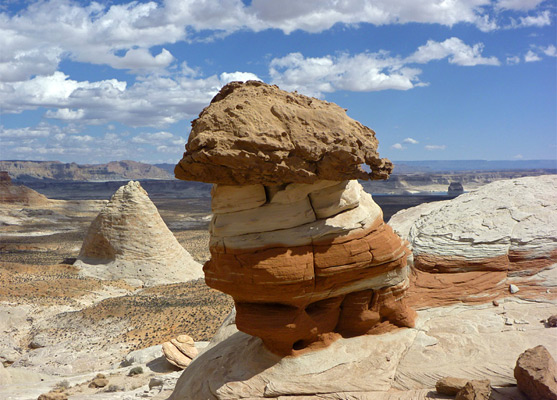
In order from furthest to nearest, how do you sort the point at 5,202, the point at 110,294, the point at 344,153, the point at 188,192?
the point at 188,192 → the point at 5,202 → the point at 110,294 → the point at 344,153

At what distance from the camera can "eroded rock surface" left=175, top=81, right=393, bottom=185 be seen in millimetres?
6000

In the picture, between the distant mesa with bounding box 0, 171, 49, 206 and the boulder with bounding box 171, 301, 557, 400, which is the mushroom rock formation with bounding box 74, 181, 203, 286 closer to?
the boulder with bounding box 171, 301, 557, 400

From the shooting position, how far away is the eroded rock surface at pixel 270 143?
19.7 ft

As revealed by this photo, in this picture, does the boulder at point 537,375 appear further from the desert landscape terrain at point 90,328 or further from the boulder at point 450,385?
the desert landscape terrain at point 90,328

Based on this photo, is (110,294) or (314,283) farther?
(110,294)

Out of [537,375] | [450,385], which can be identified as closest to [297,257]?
[450,385]

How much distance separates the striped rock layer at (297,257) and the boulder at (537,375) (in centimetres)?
231

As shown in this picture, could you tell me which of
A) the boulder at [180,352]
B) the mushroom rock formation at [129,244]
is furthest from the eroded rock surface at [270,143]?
the mushroom rock formation at [129,244]

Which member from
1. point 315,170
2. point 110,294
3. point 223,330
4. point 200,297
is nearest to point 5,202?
point 110,294

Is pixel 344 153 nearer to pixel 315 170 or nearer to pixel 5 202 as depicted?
pixel 315 170

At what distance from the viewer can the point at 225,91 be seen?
22.9ft

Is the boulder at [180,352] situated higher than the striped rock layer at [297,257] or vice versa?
the striped rock layer at [297,257]

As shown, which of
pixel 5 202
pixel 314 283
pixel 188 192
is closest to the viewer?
pixel 314 283

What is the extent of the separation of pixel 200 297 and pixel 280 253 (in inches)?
538
